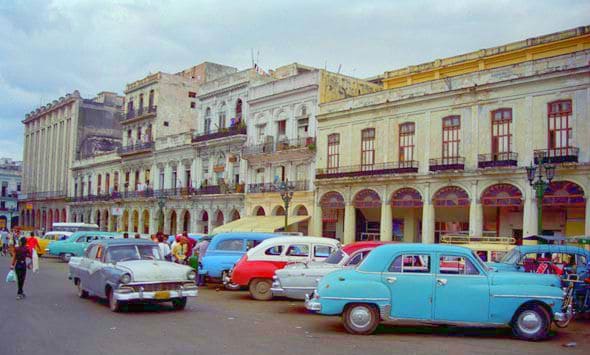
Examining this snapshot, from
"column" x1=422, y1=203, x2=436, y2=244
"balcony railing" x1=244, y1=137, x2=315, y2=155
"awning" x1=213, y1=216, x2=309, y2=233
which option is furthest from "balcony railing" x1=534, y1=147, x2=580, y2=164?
"awning" x1=213, y1=216, x2=309, y2=233

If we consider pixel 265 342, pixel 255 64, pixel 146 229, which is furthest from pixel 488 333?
pixel 146 229

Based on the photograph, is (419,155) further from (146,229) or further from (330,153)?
(146,229)

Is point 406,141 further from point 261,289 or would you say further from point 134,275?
point 134,275

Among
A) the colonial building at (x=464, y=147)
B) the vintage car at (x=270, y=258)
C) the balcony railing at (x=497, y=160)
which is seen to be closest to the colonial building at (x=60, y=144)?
the colonial building at (x=464, y=147)

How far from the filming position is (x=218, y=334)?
10.7 meters

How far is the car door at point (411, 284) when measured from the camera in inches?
426

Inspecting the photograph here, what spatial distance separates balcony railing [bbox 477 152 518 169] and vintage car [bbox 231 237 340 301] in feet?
41.0

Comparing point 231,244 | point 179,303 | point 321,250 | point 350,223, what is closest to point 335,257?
point 321,250

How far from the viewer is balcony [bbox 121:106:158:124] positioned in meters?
52.9

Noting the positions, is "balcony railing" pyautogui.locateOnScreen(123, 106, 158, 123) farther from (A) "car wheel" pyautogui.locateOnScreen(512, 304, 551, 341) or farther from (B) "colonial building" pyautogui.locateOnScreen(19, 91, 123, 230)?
(A) "car wheel" pyautogui.locateOnScreen(512, 304, 551, 341)

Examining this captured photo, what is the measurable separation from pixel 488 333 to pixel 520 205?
16.5m

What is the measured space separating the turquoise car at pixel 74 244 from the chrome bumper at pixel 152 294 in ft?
60.5

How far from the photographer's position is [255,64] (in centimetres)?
4528

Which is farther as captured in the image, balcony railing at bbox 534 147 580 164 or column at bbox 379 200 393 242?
column at bbox 379 200 393 242
